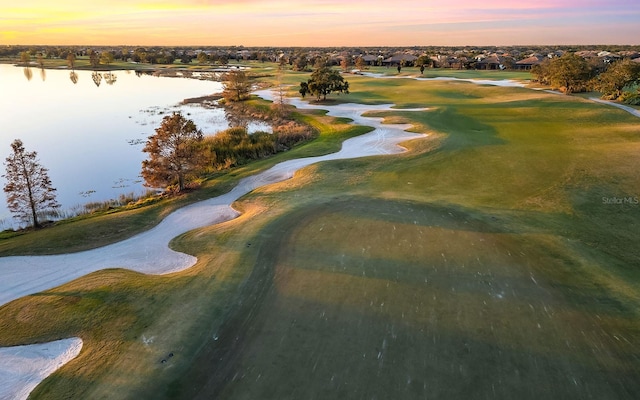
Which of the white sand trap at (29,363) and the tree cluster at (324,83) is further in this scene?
the tree cluster at (324,83)

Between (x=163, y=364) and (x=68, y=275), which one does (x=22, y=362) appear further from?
(x=68, y=275)

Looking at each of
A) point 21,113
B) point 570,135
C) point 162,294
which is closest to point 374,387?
point 162,294

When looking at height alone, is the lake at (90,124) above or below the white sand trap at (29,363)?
above

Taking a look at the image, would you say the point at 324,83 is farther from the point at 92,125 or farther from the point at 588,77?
the point at 588,77

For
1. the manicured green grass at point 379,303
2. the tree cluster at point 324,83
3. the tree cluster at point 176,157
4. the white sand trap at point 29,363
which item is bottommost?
the white sand trap at point 29,363

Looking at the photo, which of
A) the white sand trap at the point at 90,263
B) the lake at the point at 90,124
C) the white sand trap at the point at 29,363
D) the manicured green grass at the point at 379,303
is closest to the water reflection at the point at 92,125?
the lake at the point at 90,124

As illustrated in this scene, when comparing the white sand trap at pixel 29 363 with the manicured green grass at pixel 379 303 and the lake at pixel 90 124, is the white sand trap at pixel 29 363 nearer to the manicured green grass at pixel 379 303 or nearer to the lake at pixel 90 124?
the manicured green grass at pixel 379 303

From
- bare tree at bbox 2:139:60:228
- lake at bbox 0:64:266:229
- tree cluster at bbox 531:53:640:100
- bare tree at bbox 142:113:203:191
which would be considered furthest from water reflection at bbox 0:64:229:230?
tree cluster at bbox 531:53:640:100
